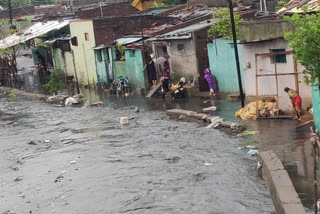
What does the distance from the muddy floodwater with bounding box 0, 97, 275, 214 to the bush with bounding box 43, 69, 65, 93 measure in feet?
38.7

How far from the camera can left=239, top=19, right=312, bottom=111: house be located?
17.2 m

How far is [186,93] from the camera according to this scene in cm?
2519

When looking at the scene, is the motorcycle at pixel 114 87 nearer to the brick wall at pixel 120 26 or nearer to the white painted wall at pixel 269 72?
the brick wall at pixel 120 26

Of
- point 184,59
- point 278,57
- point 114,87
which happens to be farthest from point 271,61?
point 114,87

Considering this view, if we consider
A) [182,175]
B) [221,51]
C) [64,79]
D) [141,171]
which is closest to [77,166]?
[141,171]

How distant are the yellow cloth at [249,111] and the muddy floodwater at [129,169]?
897 millimetres

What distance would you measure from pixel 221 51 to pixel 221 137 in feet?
25.3

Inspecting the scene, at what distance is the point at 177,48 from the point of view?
86.2ft

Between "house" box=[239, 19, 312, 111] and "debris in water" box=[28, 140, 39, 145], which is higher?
"house" box=[239, 19, 312, 111]

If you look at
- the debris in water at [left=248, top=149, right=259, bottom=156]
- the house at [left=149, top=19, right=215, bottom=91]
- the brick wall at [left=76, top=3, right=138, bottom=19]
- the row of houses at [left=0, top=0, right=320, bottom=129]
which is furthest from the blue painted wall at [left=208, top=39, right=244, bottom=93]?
the brick wall at [left=76, top=3, right=138, bottom=19]

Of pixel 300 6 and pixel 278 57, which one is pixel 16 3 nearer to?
pixel 278 57

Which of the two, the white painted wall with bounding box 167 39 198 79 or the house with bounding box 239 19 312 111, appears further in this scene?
the white painted wall with bounding box 167 39 198 79

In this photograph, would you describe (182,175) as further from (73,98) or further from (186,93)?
(73,98)

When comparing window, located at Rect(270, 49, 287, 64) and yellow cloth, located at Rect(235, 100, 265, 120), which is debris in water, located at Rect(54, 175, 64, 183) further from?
window, located at Rect(270, 49, 287, 64)
